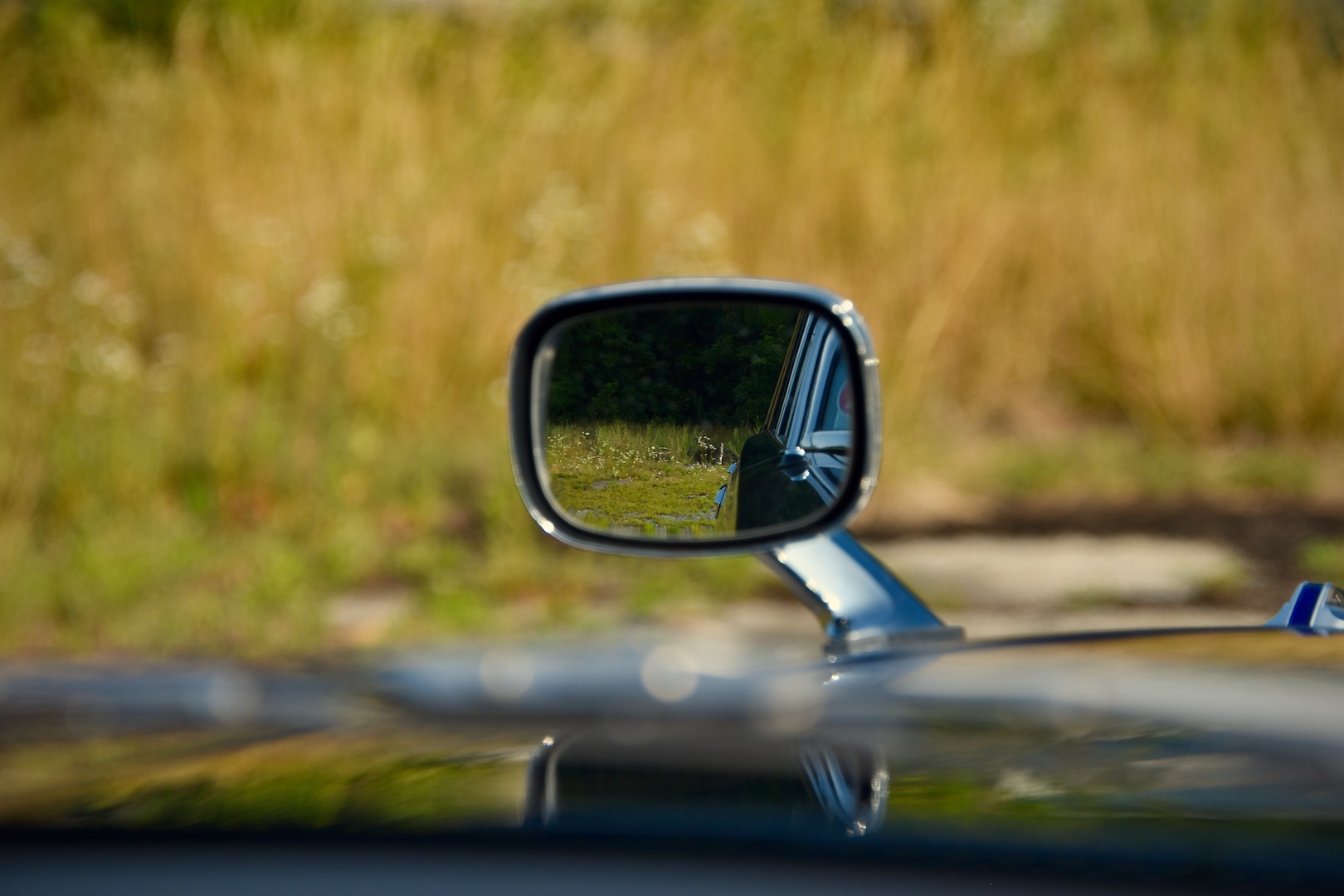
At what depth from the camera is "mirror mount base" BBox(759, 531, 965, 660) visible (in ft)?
5.83

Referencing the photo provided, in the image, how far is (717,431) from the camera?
1.51 m

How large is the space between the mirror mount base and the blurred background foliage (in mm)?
2580

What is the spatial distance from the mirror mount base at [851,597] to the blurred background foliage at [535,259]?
2580 millimetres

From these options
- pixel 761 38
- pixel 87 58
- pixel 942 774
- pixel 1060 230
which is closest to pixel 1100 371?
pixel 1060 230

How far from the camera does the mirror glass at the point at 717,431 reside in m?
1.53

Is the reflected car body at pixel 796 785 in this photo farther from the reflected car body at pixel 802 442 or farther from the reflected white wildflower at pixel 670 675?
the reflected car body at pixel 802 442

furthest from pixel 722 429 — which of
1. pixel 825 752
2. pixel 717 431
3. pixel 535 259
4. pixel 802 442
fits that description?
pixel 535 259

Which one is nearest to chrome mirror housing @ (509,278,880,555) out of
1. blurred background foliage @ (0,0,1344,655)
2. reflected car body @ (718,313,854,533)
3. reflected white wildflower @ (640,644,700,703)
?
reflected car body @ (718,313,854,533)

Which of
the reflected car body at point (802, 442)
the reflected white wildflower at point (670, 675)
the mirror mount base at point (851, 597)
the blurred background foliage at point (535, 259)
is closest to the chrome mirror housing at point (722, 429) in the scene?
the reflected car body at point (802, 442)

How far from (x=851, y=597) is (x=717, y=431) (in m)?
0.43

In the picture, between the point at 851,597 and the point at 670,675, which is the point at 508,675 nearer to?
the point at 670,675

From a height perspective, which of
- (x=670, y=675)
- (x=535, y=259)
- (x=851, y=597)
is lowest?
(x=670, y=675)

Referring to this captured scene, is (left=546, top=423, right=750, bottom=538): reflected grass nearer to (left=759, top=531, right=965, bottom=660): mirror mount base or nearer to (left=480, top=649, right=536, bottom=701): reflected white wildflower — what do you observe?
(left=759, top=531, right=965, bottom=660): mirror mount base

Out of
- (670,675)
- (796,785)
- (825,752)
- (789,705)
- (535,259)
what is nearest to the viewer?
(796,785)
